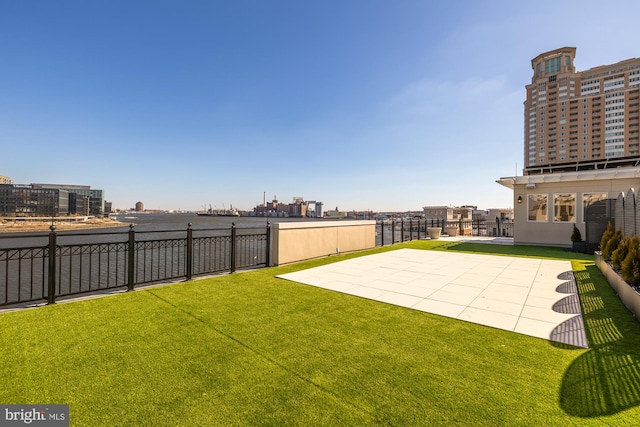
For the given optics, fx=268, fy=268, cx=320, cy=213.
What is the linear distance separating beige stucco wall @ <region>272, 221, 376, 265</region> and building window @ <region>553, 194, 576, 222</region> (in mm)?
8511

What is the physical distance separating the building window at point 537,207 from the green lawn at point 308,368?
33.9ft

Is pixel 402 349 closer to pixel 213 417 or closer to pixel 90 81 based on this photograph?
pixel 213 417

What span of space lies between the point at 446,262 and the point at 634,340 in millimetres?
5266

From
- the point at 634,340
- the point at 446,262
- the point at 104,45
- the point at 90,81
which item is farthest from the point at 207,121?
the point at 634,340

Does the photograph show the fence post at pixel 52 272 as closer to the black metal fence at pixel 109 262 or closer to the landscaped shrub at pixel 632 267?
the black metal fence at pixel 109 262

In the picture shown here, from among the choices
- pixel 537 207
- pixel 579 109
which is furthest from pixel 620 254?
pixel 579 109

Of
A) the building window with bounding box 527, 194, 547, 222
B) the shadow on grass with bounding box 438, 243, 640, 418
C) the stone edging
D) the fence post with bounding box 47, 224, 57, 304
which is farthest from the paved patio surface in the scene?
the building window with bounding box 527, 194, 547, 222

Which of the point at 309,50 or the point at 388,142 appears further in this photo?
the point at 388,142

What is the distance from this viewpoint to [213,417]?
1938 millimetres

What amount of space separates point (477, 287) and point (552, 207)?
1027 centimetres

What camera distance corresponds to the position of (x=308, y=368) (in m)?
2.57

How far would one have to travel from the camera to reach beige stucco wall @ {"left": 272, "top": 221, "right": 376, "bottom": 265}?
7918 mm

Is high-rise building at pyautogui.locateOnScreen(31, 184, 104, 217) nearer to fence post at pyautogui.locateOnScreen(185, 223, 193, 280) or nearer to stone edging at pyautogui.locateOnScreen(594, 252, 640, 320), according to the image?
fence post at pyautogui.locateOnScreen(185, 223, 193, 280)

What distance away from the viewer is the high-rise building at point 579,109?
7394cm
